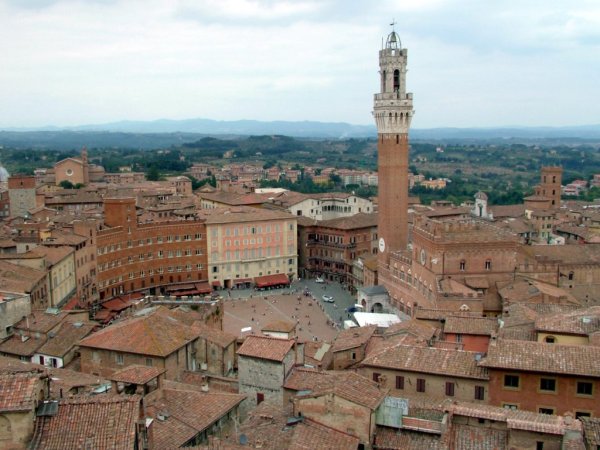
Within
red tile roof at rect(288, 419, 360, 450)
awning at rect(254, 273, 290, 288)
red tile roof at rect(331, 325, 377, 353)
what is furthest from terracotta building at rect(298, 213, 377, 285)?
red tile roof at rect(288, 419, 360, 450)

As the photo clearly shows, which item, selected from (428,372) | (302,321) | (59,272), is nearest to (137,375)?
(428,372)

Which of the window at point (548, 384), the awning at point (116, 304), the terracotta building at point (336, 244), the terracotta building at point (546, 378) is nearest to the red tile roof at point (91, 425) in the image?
the terracotta building at point (546, 378)

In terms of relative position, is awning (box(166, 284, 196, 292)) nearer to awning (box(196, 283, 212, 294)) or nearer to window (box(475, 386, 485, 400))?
awning (box(196, 283, 212, 294))

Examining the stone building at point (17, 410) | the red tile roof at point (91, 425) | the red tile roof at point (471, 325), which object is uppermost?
the stone building at point (17, 410)

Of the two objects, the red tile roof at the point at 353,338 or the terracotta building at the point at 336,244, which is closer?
the red tile roof at the point at 353,338

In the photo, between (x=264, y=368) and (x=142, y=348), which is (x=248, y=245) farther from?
(x=264, y=368)

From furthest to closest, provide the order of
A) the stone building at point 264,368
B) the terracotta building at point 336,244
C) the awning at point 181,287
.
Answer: the terracotta building at point 336,244 → the awning at point 181,287 → the stone building at point 264,368

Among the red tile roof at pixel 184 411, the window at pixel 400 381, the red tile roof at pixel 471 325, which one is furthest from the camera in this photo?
the red tile roof at pixel 471 325

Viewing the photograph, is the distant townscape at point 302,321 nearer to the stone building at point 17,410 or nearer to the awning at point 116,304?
the stone building at point 17,410
